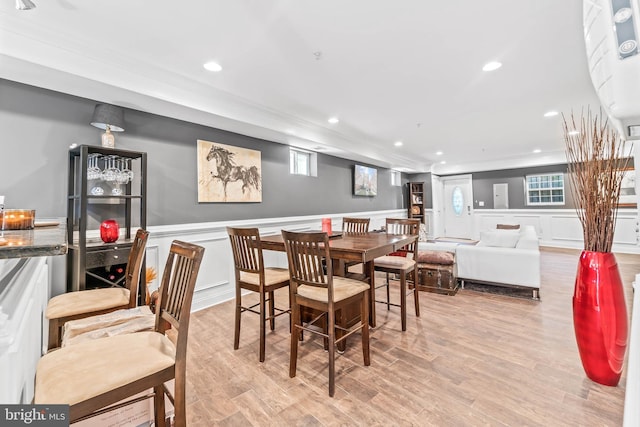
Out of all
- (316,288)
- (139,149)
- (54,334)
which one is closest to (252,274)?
(316,288)

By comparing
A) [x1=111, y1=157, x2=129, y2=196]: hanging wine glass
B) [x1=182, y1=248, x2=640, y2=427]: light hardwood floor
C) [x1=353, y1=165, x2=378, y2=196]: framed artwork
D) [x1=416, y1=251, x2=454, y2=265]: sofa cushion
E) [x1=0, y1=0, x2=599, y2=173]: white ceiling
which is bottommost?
[x1=182, y1=248, x2=640, y2=427]: light hardwood floor

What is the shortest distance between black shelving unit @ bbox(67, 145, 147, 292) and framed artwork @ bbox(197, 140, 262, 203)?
2.36 feet

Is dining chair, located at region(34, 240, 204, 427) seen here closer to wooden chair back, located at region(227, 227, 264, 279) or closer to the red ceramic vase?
wooden chair back, located at region(227, 227, 264, 279)

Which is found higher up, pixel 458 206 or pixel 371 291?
Result: pixel 458 206

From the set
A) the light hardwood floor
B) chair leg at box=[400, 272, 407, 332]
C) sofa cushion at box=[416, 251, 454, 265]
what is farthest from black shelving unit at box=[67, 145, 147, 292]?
sofa cushion at box=[416, 251, 454, 265]

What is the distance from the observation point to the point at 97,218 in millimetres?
2719

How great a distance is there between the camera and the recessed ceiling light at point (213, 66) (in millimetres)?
2549

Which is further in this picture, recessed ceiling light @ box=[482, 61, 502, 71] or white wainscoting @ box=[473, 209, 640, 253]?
white wainscoting @ box=[473, 209, 640, 253]

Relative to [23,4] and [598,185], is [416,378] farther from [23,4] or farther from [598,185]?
[23,4]

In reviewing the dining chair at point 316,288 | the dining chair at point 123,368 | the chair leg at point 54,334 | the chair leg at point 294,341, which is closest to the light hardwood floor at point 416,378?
the chair leg at point 294,341

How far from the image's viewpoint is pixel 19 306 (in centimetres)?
96

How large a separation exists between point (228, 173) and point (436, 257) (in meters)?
3.00

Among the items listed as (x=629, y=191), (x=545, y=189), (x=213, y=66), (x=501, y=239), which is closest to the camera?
(x=213, y=66)

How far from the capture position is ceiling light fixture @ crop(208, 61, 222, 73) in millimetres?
2549
